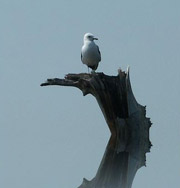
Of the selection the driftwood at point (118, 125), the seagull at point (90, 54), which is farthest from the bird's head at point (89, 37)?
the driftwood at point (118, 125)

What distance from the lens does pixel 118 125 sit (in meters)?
41.2

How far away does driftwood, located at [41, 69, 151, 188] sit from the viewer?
40438 mm

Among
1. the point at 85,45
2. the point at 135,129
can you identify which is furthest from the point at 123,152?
the point at 85,45

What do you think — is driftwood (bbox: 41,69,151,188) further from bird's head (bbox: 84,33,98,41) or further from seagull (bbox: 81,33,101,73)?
bird's head (bbox: 84,33,98,41)

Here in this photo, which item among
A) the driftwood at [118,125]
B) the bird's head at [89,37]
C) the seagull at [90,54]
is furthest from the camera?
the bird's head at [89,37]

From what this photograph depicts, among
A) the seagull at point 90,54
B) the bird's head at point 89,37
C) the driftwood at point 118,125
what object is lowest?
the driftwood at point 118,125

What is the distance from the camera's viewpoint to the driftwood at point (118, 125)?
40.4 meters

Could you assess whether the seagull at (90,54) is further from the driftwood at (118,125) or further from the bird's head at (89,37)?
the driftwood at (118,125)

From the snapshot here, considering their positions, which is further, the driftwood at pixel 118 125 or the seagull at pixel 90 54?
the seagull at pixel 90 54

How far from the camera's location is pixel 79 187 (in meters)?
39.8

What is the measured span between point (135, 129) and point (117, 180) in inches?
87.8

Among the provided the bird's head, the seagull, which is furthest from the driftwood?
the bird's head

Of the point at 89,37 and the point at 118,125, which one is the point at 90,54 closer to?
the point at 89,37

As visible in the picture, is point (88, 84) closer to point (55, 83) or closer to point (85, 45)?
point (55, 83)
